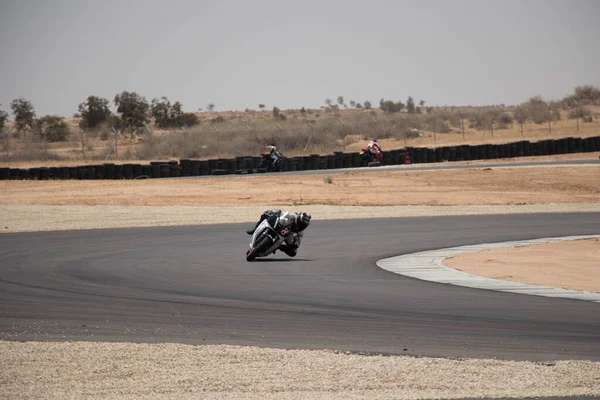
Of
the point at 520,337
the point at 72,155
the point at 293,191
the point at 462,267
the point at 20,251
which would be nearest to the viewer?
the point at 520,337

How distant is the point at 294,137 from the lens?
7469 centimetres

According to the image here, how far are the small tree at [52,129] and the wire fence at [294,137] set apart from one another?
1.77 feet

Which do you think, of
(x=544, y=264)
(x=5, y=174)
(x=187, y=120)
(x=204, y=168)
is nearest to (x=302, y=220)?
(x=544, y=264)

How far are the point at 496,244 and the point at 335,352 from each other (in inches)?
491

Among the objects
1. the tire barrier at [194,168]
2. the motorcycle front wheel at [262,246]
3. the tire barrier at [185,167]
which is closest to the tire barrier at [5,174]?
the tire barrier at [185,167]

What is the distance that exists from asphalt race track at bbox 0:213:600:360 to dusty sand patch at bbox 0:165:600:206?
14.9 metres

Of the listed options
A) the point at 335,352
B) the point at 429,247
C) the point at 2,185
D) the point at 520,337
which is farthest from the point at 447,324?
the point at 2,185

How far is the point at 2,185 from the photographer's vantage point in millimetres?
44844

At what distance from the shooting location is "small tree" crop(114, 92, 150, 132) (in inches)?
3602

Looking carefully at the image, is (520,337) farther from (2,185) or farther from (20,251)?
(2,185)

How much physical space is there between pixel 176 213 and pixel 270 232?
14.6 metres

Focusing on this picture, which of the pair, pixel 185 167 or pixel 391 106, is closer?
pixel 185 167

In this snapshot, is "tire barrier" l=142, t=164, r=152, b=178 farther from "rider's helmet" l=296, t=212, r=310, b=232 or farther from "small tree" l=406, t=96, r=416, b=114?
"small tree" l=406, t=96, r=416, b=114

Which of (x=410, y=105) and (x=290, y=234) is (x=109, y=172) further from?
(x=410, y=105)
